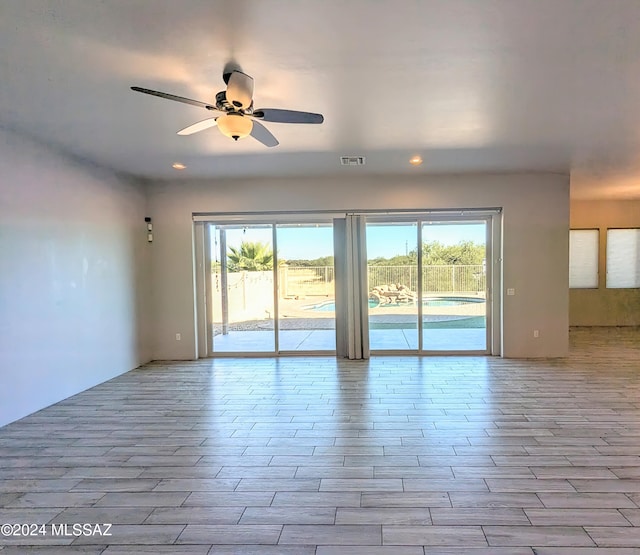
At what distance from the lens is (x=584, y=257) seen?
8.80 metres

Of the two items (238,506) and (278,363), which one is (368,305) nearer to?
(278,363)

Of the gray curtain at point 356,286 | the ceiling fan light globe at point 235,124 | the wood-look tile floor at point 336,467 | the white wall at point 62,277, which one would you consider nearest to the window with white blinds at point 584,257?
the wood-look tile floor at point 336,467

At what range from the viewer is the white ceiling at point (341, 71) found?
213 centimetres

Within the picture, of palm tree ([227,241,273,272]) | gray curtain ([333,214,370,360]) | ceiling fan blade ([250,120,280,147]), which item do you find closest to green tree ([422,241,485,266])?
gray curtain ([333,214,370,360])

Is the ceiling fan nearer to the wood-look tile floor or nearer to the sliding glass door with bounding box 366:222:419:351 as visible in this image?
the wood-look tile floor

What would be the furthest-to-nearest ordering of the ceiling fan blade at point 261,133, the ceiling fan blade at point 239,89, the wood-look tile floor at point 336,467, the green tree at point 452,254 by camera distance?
the green tree at point 452,254, the ceiling fan blade at point 261,133, the ceiling fan blade at point 239,89, the wood-look tile floor at point 336,467

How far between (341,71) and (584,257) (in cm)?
832

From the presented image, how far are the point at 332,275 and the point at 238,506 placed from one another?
14.2 feet

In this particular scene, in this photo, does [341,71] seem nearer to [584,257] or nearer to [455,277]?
[455,277]

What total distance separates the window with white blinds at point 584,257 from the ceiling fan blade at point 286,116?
8.11 metres

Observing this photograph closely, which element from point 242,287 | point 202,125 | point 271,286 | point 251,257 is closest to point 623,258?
point 271,286

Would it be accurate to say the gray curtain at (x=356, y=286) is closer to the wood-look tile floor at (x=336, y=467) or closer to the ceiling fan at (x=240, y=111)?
the wood-look tile floor at (x=336, y=467)

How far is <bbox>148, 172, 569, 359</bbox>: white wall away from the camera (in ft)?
19.6

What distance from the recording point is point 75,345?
186 inches
